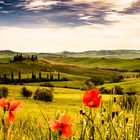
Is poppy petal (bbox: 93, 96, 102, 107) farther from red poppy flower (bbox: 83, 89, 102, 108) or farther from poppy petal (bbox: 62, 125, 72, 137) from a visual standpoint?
poppy petal (bbox: 62, 125, 72, 137)

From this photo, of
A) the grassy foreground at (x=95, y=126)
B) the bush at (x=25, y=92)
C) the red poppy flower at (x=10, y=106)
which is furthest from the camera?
the bush at (x=25, y=92)

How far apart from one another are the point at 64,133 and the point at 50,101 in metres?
98.3

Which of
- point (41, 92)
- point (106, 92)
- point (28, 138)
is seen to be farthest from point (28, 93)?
point (28, 138)

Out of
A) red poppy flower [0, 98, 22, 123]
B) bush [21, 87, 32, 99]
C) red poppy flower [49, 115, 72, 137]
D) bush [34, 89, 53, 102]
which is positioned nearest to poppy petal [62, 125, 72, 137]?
red poppy flower [49, 115, 72, 137]

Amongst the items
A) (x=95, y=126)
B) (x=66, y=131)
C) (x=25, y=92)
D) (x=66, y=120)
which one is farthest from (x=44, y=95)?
(x=66, y=131)

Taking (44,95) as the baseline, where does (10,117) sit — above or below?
above

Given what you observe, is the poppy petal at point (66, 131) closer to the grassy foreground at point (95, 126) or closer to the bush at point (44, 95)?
the grassy foreground at point (95, 126)

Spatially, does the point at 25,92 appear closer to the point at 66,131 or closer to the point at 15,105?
the point at 15,105

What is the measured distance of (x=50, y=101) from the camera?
100812 millimetres

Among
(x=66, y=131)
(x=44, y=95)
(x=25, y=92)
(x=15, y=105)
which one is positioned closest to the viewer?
(x=66, y=131)

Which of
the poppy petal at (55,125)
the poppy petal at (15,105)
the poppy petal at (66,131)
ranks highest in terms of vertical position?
the poppy petal at (15,105)

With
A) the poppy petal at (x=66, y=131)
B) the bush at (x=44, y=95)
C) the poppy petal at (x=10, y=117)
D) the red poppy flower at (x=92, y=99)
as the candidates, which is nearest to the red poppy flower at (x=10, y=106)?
the poppy petal at (x=10, y=117)

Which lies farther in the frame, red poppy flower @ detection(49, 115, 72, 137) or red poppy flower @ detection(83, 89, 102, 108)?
red poppy flower @ detection(83, 89, 102, 108)

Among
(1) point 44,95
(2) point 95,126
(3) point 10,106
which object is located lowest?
(1) point 44,95
